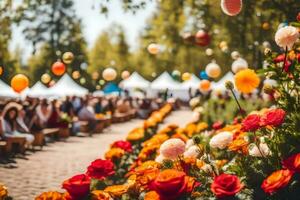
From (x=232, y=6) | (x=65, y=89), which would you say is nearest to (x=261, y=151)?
(x=232, y=6)

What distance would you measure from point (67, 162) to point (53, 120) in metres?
6.33

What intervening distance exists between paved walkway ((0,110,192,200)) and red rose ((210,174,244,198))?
5.17m

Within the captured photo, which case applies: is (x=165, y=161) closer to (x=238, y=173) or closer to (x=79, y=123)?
(x=238, y=173)

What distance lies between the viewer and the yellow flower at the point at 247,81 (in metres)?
4.38

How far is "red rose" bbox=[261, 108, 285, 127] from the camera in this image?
333 centimetres

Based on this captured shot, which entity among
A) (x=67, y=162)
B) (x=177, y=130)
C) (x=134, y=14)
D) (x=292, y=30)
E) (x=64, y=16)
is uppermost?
(x=64, y=16)

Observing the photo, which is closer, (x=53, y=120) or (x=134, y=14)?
(x=134, y=14)

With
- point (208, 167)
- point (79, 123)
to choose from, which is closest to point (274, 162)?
point (208, 167)

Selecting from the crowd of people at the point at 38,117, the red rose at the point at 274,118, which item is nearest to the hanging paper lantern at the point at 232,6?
the red rose at the point at 274,118

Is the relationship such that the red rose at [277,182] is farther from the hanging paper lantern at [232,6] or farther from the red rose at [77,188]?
the hanging paper lantern at [232,6]

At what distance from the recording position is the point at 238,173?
3529 mm

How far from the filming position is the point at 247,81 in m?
4.41

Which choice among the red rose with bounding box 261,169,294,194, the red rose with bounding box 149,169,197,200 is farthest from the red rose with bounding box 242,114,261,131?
the red rose with bounding box 149,169,197,200

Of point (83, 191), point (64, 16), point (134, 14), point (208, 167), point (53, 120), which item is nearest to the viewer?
point (83, 191)
